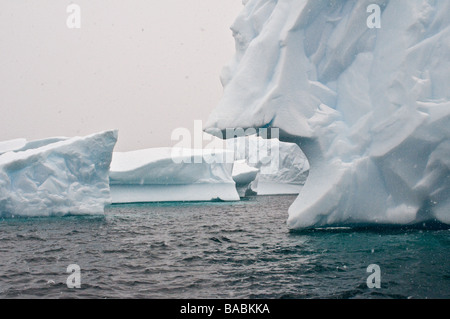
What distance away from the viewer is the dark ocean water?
4.64 metres

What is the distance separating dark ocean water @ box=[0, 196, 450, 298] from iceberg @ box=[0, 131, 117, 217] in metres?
3.83

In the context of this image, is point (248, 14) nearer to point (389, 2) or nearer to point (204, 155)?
point (389, 2)

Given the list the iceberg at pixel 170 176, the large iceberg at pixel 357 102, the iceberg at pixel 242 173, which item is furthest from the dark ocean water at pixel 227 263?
the iceberg at pixel 242 173

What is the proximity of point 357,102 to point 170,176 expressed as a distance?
48.0 feet

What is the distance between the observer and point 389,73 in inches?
325

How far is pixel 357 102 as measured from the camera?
8.53 metres

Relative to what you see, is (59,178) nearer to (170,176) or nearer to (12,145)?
(12,145)

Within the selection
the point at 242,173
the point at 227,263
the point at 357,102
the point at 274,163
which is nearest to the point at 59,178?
the point at 227,263

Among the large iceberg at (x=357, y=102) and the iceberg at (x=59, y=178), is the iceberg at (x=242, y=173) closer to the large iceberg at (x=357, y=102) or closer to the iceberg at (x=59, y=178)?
the iceberg at (x=59, y=178)

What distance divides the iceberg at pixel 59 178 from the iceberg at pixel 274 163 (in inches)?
774

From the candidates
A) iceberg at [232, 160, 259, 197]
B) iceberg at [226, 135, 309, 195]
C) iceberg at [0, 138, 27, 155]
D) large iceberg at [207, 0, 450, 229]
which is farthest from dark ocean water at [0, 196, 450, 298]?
iceberg at [226, 135, 309, 195]

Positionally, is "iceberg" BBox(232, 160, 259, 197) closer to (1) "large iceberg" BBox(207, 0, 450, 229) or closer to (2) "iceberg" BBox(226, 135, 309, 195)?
(2) "iceberg" BBox(226, 135, 309, 195)
